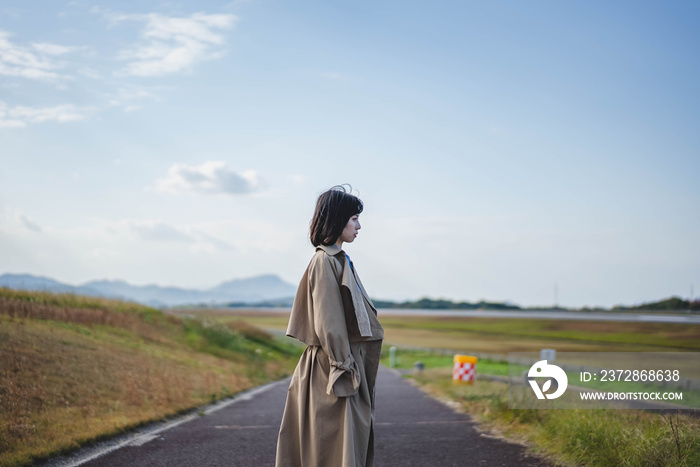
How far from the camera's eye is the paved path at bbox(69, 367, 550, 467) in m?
6.51

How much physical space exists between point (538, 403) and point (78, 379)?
750 cm

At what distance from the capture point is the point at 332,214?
3.93 meters

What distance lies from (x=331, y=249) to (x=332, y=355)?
26.8 inches

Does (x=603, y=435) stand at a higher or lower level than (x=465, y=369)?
higher

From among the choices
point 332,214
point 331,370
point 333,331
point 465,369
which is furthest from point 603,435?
point 465,369

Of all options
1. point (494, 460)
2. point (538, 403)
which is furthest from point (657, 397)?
point (494, 460)

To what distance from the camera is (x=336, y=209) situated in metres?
3.93

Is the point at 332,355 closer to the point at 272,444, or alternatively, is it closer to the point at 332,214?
the point at 332,214

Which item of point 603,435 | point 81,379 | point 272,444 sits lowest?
point 272,444

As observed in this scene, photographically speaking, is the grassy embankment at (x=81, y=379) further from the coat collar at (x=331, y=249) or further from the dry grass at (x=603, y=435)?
the dry grass at (x=603, y=435)

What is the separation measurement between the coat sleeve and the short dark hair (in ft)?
0.82

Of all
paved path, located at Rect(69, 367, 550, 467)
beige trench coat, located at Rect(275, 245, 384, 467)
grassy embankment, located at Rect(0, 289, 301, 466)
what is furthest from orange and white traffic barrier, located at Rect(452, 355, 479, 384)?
beige trench coat, located at Rect(275, 245, 384, 467)

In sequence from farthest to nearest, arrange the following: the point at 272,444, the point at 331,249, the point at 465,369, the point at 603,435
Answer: the point at 465,369
the point at 272,444
the point at 603,435
the point at 331,249

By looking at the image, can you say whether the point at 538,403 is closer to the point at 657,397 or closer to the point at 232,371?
the point at 657,397
